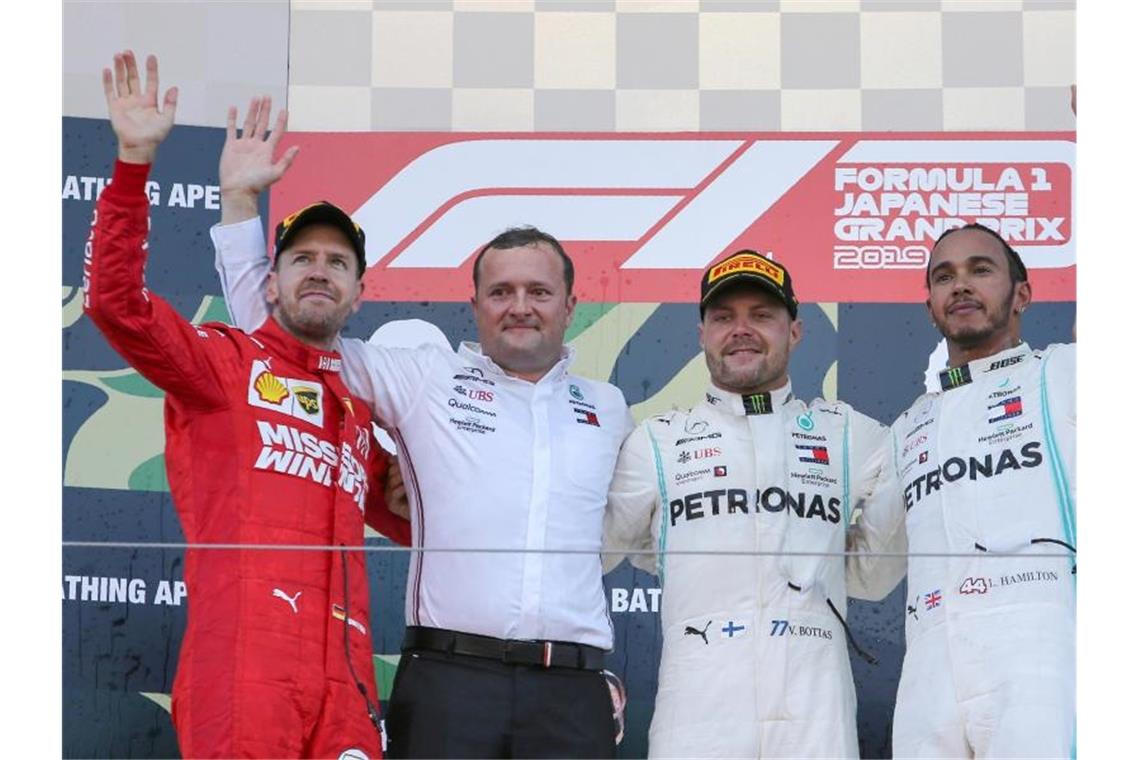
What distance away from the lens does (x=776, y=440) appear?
2908mm

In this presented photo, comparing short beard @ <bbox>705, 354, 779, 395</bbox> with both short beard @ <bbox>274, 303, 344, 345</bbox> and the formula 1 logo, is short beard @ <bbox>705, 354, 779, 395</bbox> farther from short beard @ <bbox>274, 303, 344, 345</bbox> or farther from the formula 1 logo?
short beard @ <bbox>274, 303, 344, 345</bbox>

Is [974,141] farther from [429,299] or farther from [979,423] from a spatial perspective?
[429,299]

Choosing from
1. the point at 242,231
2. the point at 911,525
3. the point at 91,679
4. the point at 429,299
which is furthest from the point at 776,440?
the point at 91,679

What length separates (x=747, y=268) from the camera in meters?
2.97

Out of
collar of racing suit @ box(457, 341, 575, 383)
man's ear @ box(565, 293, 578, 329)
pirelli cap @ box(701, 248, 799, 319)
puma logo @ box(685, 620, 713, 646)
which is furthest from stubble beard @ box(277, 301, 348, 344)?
puma logo @ box(685, 620, 713, 646)

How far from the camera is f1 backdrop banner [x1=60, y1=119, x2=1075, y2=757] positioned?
3.13 m

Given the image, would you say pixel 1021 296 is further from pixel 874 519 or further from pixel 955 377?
pixel 874 519

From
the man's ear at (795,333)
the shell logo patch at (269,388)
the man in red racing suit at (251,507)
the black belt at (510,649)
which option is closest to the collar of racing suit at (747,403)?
the man's ear at (795,333)

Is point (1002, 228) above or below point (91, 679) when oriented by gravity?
above

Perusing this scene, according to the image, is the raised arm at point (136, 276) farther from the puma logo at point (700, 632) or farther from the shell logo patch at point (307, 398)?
the puma logo at point (700, 632)

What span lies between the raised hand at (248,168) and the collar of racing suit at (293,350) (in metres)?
0.22

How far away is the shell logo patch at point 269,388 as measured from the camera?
2.70 meters

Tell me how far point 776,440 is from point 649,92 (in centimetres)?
66

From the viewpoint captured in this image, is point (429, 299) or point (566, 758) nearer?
point (566, 758)
